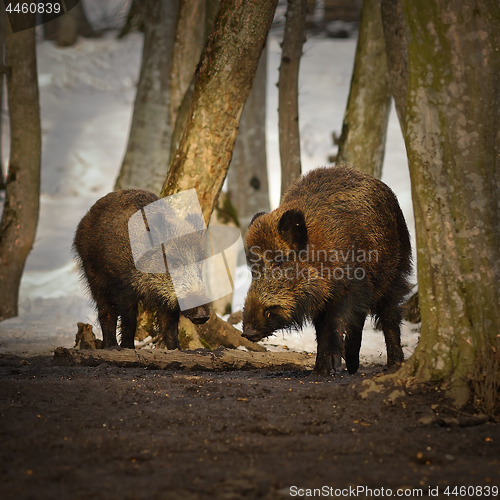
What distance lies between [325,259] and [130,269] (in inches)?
90.6

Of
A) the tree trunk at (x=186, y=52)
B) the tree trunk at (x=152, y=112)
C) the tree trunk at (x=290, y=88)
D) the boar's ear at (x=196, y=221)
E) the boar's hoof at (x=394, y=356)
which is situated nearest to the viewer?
the boar's hoof at (x=394, y=356)

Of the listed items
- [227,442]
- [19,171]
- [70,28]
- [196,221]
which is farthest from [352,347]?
[70,28]

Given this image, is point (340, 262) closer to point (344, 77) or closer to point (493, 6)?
point (493, 6)

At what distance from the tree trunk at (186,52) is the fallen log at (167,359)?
609cm

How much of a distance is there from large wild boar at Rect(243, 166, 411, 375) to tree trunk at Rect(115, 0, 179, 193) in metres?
6.07

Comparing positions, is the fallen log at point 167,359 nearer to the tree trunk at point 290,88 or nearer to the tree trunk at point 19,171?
the tree trunk at point 290,88

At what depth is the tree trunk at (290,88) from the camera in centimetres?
1019

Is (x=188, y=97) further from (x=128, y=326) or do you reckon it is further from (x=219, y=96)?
(x=128, y=326)

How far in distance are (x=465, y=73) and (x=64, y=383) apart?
3372 mm

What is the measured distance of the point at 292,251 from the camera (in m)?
5.23

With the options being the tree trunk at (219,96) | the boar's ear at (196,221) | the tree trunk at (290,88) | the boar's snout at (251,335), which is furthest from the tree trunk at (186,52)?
the boar's snout at (251,335)

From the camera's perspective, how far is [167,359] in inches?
216

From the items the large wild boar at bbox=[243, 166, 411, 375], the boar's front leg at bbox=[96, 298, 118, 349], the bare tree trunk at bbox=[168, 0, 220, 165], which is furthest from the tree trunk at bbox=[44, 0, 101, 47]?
the large wild boar at bbox=[243, 166, 411, 375]

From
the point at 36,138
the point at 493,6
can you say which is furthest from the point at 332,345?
the point at 36,138
